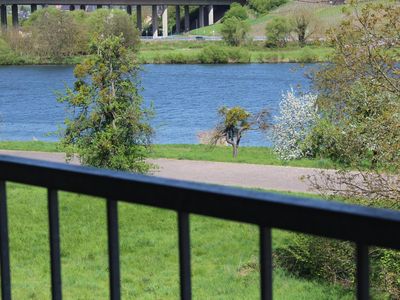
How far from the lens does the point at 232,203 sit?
1450mm

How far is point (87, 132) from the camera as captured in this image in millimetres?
16875

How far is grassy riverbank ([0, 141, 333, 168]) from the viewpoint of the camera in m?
21.1

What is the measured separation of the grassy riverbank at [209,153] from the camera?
69.4 ft

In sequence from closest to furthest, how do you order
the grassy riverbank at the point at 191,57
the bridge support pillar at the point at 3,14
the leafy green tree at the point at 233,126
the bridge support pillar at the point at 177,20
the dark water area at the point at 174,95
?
the leafy green tree at the point at 233,126, the dark water area at the point at 174,95, the grassy riverbank at the point at 191,57, the bridge support pillar at the point at 3,14, the bridge support pillar at the point at 177,20

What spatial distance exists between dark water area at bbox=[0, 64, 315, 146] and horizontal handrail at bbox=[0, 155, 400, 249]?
18.0m

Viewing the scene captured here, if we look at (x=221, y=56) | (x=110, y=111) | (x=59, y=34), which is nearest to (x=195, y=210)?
(x=110, y=111)

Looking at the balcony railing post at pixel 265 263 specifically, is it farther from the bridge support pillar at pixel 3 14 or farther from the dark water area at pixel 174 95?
the bridge support pillar at pixel 3 14

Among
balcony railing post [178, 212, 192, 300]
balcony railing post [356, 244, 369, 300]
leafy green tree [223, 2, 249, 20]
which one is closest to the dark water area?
balcony railing post [178, 212, 192, 300]

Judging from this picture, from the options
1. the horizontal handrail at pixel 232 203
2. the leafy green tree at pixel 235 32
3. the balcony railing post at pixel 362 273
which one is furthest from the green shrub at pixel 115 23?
the balcony railing post at pixel 362 273

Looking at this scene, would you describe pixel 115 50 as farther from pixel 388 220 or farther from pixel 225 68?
pixel 225 68

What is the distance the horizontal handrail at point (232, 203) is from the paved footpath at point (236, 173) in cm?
1439

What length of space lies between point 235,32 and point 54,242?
3123 inches

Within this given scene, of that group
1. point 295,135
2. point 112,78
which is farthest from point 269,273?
point 295,135

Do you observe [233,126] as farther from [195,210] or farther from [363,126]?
[195,210]
